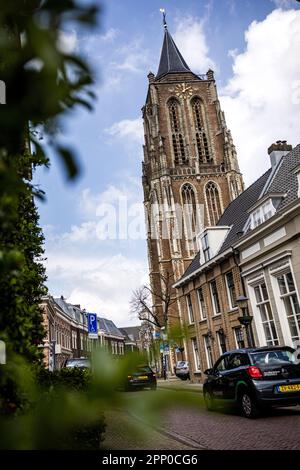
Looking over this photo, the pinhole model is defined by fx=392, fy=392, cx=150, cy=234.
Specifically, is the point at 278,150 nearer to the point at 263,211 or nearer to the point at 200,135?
the point at 263,211

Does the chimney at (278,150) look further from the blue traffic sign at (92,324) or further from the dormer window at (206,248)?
the blue traffic sign at (92,324)

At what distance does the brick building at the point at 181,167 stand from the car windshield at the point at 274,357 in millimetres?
39741

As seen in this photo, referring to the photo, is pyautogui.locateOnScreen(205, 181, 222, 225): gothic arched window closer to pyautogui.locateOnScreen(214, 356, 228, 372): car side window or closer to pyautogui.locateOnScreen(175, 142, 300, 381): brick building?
pyautogui.locateOnScreen(175, 142, 300, 381): brick building

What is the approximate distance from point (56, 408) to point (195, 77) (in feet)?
226

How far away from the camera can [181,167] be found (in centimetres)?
5722

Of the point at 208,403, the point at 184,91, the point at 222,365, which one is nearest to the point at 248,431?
the point at 222,365

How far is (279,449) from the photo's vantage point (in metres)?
6.18

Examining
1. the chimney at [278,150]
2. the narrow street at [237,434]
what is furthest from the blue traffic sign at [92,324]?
the chimney at [278,150]

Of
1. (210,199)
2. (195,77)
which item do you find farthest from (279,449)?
(195,77)

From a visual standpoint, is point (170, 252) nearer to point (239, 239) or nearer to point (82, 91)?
point (239, 239)

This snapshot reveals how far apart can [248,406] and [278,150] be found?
15.1 meters

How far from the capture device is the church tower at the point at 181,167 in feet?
171

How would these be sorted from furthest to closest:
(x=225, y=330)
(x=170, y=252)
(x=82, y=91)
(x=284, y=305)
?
(x=170, y=252) < (x=225, y=330) < (x=284, y=305) < (x=82, y=91)

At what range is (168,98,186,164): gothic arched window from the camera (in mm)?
59875
